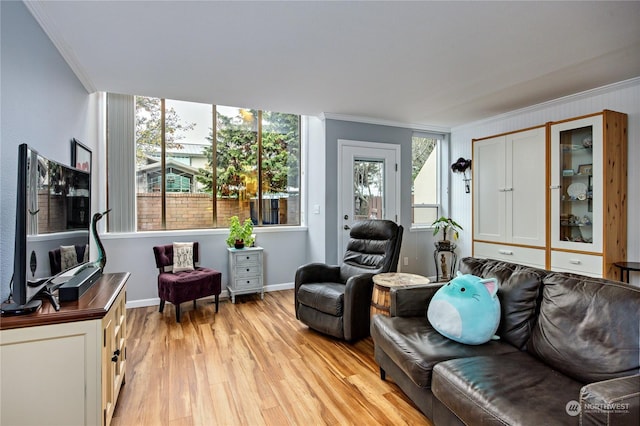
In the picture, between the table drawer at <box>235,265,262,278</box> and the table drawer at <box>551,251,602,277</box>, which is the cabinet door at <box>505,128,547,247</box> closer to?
the table drawer at <box>551,251,602,277</box>

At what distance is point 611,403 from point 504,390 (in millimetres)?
406

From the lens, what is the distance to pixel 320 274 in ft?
11.2

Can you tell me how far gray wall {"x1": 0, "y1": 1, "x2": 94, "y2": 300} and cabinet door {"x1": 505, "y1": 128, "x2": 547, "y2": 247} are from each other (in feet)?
14.1

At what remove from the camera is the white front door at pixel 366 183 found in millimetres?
4461

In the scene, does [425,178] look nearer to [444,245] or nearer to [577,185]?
[444,245]

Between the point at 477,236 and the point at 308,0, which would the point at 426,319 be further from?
the point at 477,236

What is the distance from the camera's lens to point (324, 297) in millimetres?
2980

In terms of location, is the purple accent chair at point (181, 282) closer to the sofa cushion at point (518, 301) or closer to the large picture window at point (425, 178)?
the sofa cushion at point (518, 301)

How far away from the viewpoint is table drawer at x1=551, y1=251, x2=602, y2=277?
313 cm

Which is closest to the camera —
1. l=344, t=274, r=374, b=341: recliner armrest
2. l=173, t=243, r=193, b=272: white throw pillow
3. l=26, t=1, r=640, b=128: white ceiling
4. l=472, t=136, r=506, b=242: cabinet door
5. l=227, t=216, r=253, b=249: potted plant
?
l=26, t=1, r=640, b=128: white ceiling

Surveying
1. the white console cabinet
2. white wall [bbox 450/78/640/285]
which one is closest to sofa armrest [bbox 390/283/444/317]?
the white console cabinet

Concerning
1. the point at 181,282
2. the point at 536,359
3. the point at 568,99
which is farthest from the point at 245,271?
the point at 568,99

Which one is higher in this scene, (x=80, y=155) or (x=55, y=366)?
(x=80, y=155)

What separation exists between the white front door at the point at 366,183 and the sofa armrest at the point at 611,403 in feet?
11.1
